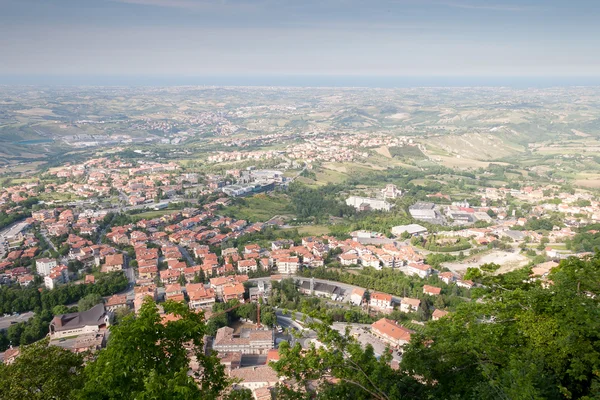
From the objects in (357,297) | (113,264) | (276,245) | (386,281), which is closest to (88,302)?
(113,264)

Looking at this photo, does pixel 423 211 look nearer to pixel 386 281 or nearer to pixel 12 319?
pixel 386 281

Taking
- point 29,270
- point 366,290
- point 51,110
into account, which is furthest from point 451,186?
point 51,110

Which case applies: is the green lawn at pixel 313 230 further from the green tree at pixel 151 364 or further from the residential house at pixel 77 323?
the green tree at pixel 151 364

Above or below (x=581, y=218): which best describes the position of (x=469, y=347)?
above

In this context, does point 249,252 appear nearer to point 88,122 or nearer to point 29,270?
point 29,270

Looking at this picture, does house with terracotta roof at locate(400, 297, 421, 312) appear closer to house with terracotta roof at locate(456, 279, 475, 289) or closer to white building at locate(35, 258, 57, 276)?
house with terracotta roof at locate(456, 279, 475, 289)
